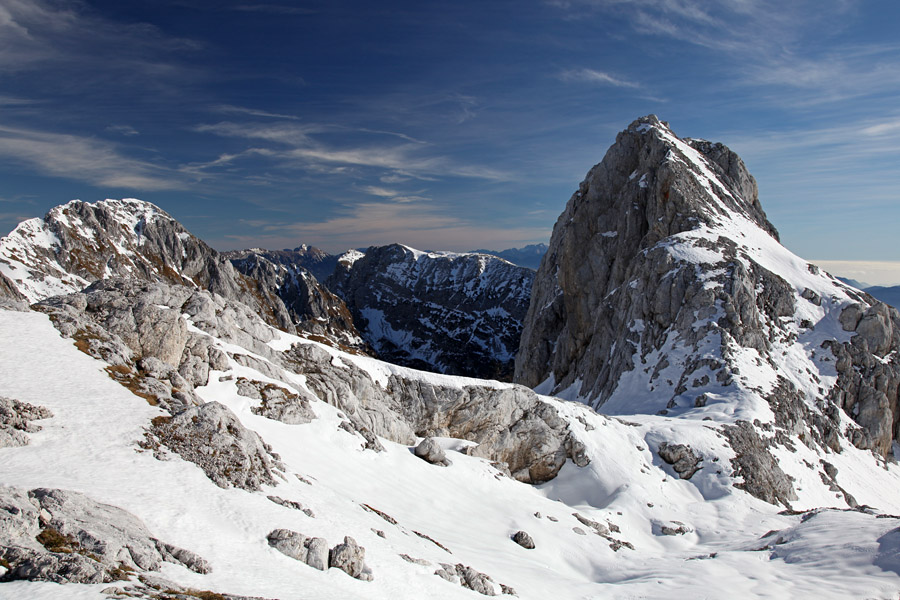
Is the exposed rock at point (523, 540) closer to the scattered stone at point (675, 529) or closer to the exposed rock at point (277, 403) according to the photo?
the scattered stone at point (675, 529)

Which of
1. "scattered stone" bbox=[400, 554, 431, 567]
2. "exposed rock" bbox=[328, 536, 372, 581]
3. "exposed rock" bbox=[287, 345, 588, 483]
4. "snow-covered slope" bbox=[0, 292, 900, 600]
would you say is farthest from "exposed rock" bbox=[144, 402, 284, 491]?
"exposed rock" bbox=[287, 345, 588, 483]

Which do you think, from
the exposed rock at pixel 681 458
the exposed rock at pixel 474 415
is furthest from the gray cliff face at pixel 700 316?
the exposed rock at pixel 474 415

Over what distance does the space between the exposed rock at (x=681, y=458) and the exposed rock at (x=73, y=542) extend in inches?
1793

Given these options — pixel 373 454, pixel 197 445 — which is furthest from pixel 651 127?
pixel 197 445

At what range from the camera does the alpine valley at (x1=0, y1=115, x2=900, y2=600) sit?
16578 millimetres

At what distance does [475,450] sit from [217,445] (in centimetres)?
2780

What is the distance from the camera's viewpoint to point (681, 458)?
162 feet

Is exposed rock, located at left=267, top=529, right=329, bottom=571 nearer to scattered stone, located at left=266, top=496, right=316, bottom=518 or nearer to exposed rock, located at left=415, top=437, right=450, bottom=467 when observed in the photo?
scattered stone, located at left=266, top=496, right=316, bottom=518

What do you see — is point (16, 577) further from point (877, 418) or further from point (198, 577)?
point (877, 418)

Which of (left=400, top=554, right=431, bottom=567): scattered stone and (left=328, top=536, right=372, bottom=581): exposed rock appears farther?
(left=400, top=554, right=431, bottom=567): scattered stone

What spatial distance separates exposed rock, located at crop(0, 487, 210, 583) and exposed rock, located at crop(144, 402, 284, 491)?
5.08 m

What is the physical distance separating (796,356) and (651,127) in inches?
2294

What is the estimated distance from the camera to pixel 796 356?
7088cm

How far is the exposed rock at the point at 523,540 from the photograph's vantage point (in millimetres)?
32094
